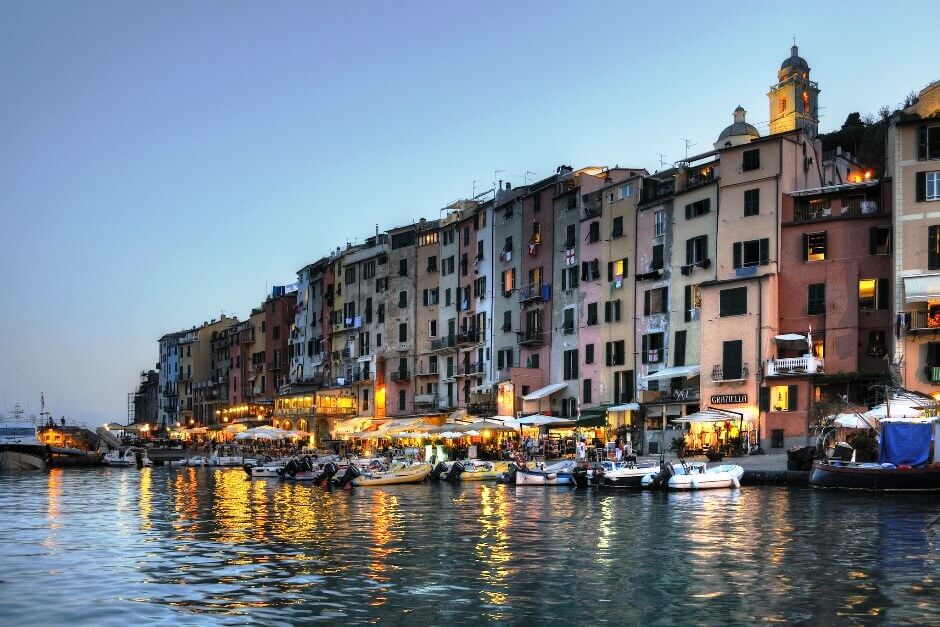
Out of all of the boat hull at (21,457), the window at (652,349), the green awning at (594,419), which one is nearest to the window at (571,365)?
the green awning at (594,419)

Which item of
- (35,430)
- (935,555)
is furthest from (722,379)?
(35,430)

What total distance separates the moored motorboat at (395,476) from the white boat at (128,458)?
4049 cm

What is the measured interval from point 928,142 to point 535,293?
100ft

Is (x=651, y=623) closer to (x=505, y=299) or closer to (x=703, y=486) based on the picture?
(x=703, y=486)

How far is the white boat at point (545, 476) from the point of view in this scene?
55031mm

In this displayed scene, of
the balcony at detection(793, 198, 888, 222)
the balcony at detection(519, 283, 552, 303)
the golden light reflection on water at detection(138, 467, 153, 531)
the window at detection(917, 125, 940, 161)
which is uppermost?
the window at detection(917, 125, 940, 161)

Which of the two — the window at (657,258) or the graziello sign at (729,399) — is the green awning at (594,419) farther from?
the window at (657,258)

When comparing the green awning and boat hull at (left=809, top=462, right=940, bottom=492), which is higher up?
the green awning

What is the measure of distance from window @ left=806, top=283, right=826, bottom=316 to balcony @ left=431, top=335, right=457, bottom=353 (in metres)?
35.2

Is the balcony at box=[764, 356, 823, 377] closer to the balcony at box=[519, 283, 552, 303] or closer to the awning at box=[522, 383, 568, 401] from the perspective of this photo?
the awning at box=[522, 383, 568, 401]

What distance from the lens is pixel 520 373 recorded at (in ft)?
252

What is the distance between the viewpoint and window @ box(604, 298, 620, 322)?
70.8 meters

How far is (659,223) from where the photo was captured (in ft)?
224

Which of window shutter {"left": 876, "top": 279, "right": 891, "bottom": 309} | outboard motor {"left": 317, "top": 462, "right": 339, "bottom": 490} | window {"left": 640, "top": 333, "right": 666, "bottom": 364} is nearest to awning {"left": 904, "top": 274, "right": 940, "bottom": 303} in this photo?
window shutter {"left": 876, "top": 279, "right": 891, "bottom": 309}
